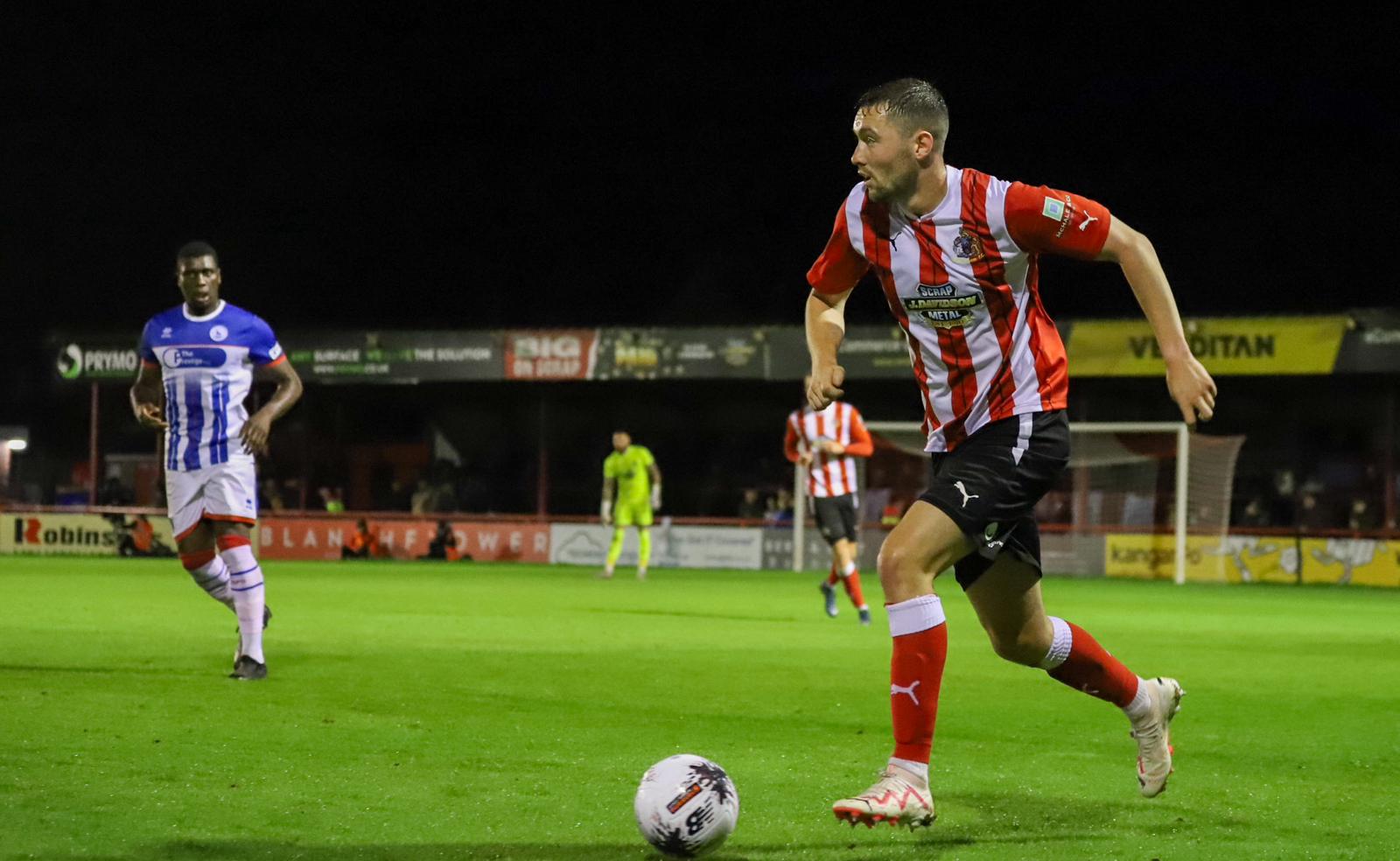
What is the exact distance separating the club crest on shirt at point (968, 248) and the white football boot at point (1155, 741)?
5.63ft

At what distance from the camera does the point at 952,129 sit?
4466 centimetres

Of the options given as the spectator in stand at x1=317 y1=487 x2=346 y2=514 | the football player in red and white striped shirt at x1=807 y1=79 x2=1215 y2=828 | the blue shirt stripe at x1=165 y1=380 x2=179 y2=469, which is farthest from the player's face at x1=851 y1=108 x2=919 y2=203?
the spectator in stand at x1=317 y1=487 x2=346 y2=514

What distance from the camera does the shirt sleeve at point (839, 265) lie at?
5344 millimetres

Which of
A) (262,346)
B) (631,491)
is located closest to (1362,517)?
(631,491)

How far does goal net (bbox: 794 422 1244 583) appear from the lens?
26766 millimetres

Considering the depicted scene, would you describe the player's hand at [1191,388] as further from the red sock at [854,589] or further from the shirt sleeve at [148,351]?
the red sock at [854,589]

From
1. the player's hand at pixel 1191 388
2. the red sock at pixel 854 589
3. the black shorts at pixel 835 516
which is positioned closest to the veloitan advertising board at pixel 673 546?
the black shorts at pixel 835 516

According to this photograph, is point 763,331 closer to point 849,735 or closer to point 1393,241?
point 1393,241

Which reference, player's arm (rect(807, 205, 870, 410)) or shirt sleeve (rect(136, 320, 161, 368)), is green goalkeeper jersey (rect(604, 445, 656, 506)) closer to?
shirt sleeve (rect(136, 320, 161, 368))

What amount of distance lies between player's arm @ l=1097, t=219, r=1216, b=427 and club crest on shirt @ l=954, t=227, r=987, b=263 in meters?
0.36

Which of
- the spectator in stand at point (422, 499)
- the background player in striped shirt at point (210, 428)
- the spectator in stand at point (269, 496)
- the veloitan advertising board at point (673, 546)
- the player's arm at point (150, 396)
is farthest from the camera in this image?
the spectator in stand at point (269, 496)

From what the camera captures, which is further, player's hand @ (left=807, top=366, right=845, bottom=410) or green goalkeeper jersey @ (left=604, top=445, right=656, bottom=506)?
green goalkeeper jersey @ (left=604, top=445, right=656, bottom=506)

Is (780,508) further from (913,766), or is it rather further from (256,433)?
(913,766)

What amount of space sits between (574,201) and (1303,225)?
20204mm
